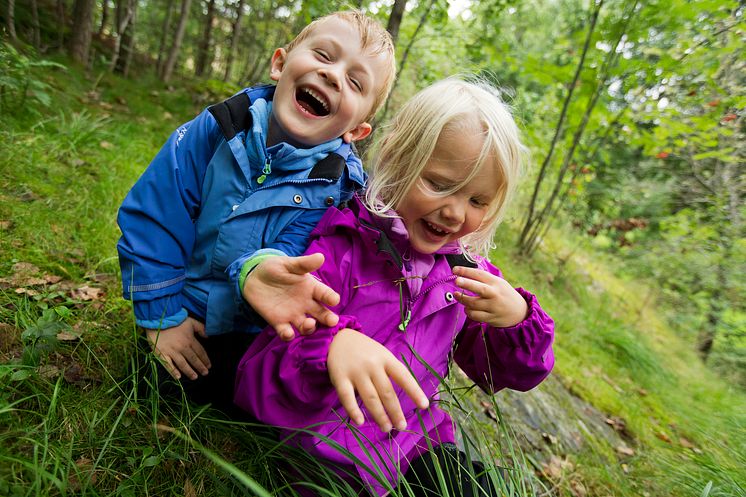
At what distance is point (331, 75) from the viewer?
4.56 feet

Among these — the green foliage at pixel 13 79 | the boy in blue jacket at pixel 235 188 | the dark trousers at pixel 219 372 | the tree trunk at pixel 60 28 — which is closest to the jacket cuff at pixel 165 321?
the boy in blue jacket at pixel 235 188

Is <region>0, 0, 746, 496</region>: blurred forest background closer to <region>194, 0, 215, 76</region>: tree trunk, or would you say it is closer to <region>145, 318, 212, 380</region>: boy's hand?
<region>194, 0, 215, 76</region>: tree trunk

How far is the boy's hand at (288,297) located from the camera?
103 cm

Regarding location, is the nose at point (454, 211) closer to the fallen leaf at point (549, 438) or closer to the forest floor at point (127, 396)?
the forest floor at point (127, 396)

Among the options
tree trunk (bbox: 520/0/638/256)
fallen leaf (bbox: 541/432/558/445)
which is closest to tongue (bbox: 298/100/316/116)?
fallen leaf (bbox: 541/432/558/445)

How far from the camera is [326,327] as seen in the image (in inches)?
42.4

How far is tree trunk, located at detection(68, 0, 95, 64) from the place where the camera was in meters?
5.01

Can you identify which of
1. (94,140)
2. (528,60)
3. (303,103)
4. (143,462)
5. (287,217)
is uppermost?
(528,60)

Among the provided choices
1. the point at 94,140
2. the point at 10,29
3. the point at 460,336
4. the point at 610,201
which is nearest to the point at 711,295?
the point at 610,201

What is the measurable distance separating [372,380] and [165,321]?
0.85m

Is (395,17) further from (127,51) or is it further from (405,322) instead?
(127,51)

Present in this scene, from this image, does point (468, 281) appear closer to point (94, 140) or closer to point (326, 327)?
point (326, 327)

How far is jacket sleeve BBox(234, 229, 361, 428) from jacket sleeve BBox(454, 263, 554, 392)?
20.6 inches

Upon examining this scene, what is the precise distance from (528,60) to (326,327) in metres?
5.22
